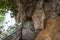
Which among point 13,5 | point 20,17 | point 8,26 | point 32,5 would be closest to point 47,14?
point 32,5

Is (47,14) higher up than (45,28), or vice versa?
(47,14)

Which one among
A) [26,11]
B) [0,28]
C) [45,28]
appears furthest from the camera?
[0,28]

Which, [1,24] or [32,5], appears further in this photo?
[1,24]

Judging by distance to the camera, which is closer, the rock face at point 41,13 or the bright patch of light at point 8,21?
the rock face at point 41,13

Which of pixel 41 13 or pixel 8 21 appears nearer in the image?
pixel 41 13

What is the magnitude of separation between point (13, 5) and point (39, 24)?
0.50 metres

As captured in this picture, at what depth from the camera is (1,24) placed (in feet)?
6.81

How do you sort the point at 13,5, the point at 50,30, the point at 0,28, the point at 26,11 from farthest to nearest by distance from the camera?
the point at 0,28 → the point at 13,5 → the point at 26,11 → the point at 50,30

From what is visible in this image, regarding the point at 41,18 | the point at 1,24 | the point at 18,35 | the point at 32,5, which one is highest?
the point at 32,5

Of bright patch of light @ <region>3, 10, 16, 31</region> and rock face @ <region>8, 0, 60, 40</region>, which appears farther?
bright patch of light @ <region>3, 10, 16, 31</region>

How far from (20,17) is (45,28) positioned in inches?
15.5

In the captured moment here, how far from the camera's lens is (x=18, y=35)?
6.23 ft

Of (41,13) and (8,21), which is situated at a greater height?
(41,13)

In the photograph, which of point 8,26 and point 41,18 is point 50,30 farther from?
point 8,26
